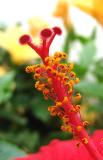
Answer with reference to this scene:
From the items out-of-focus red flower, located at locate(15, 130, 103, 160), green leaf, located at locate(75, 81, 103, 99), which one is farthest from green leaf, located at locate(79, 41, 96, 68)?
out-of-focus red flower, located at locate(15, 130, 103, 160)

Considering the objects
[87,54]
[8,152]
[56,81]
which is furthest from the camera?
[87,54]

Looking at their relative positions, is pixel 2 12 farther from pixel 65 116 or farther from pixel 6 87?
pixel 65 116

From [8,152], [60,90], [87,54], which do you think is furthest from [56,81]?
[87,54]

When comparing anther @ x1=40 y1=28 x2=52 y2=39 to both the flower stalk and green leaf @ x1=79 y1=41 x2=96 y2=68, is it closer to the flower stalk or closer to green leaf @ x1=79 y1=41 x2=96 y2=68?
the flower stalk

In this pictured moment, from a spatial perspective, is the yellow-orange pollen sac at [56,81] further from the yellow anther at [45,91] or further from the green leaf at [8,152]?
Result: the green leaf at [8,152]

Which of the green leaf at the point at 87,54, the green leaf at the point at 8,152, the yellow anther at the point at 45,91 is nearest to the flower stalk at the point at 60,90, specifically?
the yellow anther at the point at 45,91

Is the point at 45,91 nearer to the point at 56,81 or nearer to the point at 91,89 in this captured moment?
the point at 56,81
